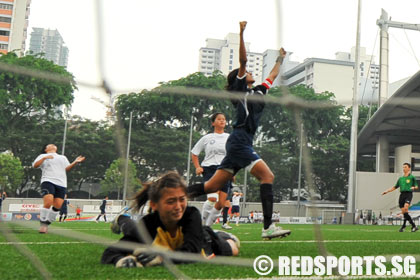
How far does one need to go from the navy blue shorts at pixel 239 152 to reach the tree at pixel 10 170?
235cm

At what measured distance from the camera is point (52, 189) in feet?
19.6

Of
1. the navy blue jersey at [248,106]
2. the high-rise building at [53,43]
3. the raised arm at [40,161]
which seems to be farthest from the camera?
the raised arm at [40,161]

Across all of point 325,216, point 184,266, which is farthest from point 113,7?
point 325,216

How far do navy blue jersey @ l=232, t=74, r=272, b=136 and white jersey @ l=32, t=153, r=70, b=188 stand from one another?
2961 mm

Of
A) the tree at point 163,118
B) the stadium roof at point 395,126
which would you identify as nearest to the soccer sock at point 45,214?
the tree at point 163,118

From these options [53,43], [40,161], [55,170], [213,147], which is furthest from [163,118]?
[55,170]

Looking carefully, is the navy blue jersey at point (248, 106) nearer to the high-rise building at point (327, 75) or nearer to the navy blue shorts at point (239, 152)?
the navy blue shorts at point (239, 152)

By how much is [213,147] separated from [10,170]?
2.77 m

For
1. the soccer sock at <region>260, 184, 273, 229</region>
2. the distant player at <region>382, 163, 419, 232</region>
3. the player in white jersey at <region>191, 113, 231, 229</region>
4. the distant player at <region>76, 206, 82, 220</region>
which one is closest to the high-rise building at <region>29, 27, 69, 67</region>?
the soccer sock at <region>260, 184, 273, 229</region>

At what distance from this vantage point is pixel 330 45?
3.33 meters

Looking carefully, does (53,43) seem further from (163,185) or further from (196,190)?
(196,190)

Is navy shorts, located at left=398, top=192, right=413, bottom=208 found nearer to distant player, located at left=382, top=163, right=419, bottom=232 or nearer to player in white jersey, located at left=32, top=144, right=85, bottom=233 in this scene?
distant player, located at left=382, top=163, right=419, bottom=232

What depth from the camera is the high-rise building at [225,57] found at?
3.16m

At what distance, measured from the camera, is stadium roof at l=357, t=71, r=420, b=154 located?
1481 cm
